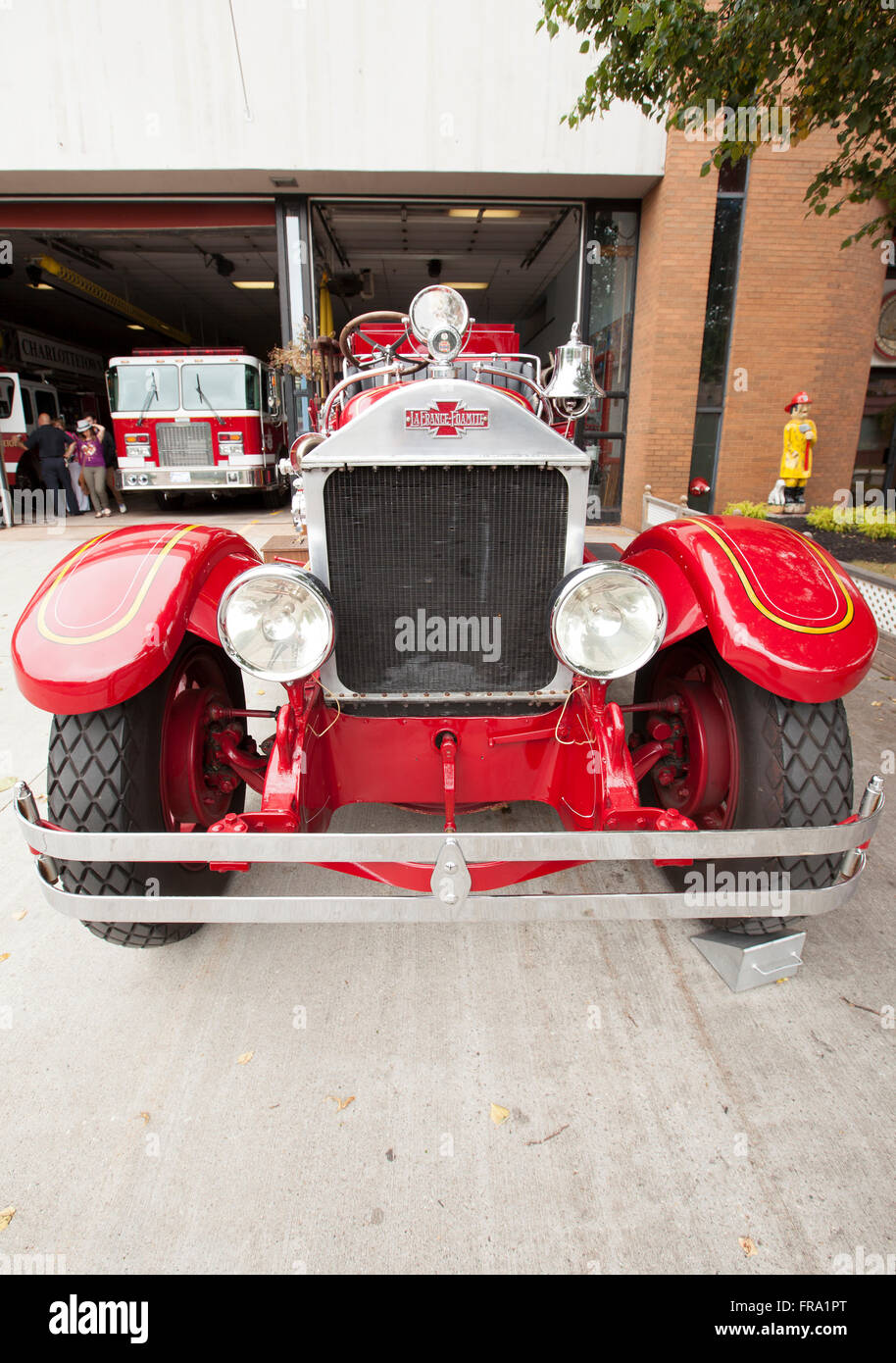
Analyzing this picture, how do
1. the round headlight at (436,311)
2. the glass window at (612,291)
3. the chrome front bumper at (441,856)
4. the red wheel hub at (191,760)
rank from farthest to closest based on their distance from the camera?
the glass window at (612,291)
the round headlight at (436,311)
the red wheel hub at (191,760)
the chrome front bumper at (441,856)

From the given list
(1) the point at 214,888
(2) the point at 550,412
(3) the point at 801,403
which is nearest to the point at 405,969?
(1) the point at 214,888

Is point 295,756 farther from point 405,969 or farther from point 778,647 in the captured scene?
point 778,647

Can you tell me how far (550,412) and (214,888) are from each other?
2624mm

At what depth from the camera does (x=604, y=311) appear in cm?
998

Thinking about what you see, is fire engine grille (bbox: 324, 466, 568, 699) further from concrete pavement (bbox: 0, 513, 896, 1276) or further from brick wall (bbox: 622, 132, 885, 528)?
brick wall (bbox: 622, 132, 885, 528)

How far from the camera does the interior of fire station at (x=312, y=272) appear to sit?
31.0 ft

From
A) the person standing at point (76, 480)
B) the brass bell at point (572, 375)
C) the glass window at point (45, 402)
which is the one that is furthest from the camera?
the glass window at point (45, 402)

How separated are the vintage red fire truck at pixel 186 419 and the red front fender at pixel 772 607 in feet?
33.8

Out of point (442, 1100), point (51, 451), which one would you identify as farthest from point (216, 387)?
point (442, 1100)

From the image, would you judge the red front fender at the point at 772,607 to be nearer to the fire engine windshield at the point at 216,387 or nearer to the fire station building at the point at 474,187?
the fire station building at the point at 474,187

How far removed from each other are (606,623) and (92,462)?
12.3 metres

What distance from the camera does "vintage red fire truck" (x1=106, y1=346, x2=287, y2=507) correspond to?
1112 cm

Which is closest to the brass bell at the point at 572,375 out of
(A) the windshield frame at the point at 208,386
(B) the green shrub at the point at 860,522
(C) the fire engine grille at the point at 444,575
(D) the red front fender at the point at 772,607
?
(D) the red front fender at the point at 772,607

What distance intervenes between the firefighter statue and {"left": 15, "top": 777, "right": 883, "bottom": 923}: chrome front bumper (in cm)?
820
